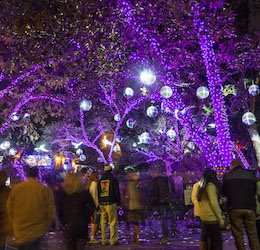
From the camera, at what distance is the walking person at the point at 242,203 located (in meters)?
5.49

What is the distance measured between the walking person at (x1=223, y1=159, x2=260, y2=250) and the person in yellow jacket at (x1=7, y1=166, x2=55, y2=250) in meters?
3.23

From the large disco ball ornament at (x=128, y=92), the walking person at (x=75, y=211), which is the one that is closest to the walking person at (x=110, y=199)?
the walking person at (x=75, y=211)

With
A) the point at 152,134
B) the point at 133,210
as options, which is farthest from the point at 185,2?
the point at 152,134

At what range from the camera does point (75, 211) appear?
16.6 ft

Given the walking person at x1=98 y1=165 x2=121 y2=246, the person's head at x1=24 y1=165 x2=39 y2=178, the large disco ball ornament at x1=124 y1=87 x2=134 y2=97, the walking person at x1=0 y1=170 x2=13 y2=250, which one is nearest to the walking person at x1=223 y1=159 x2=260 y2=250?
the walking person at x1=98 y1=165 x2=121 y2=246

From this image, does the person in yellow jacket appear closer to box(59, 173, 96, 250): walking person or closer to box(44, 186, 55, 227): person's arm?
box(44, 186, 55, 227): person's arm

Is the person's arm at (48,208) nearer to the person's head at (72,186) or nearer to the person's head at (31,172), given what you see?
the person's head at (31,172)

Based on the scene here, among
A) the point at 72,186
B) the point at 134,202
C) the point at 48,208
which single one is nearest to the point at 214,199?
the point at 72,186

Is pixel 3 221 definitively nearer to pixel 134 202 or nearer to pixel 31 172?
pixel 31 172

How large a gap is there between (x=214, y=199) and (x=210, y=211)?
0.21 meters

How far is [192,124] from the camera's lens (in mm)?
12609

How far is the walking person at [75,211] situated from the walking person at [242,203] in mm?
2544

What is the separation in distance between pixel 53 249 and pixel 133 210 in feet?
7.10

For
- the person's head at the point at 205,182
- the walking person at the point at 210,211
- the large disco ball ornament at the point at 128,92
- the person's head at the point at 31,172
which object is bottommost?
the walking person at the point at 210,211
